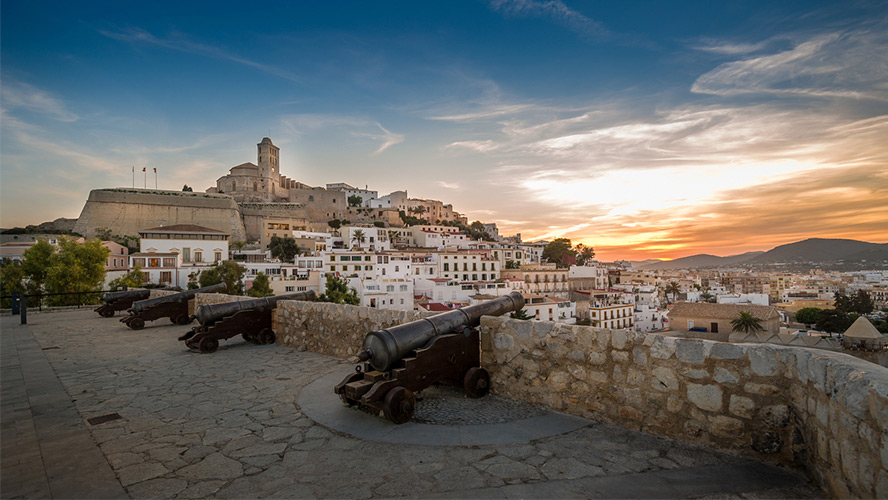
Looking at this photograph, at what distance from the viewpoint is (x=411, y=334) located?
395 centimetres

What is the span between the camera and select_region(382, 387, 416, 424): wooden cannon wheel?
3.56 m

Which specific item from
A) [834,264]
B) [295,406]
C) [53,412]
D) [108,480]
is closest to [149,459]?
[108,480]

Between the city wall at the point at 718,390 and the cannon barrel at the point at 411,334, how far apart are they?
8.9 inches

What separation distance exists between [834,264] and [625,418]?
240562mm

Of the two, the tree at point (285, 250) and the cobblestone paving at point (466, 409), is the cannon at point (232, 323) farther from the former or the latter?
the tree at point (285, 250)

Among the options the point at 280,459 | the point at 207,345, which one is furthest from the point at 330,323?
the point at 280,459

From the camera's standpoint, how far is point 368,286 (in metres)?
42.8

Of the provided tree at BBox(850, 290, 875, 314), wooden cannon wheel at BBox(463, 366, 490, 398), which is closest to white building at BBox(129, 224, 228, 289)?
wooden cannon wheel at BBox(463, 366, 490, 398)

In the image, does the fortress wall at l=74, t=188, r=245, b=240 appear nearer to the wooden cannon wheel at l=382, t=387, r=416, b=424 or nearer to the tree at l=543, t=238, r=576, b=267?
the tree at l=543, t=238, r=576, b=267

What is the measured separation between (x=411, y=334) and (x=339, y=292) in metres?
37.3

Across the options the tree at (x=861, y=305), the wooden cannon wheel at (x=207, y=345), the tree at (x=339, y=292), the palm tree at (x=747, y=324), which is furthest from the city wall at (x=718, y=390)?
the tree at (x=861, y=305)

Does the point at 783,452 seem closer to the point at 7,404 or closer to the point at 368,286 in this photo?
the point at 7,404

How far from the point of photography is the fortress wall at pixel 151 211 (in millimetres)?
65750

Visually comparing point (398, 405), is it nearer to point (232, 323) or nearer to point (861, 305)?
point (232, 323)
